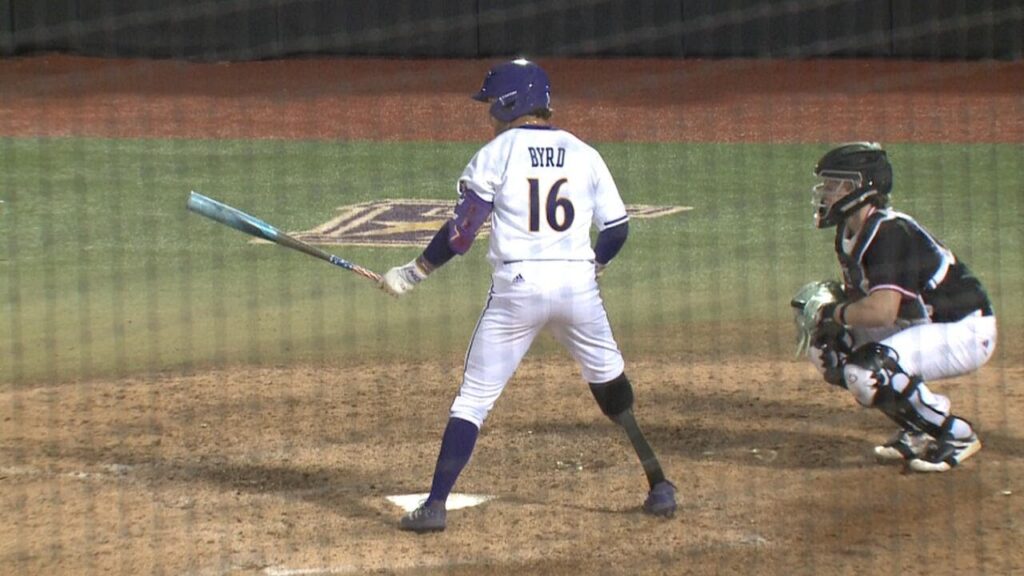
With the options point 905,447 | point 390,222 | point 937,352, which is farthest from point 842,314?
point 390,222

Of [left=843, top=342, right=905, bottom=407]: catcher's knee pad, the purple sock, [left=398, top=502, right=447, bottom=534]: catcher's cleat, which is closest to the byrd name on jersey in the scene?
the purple sock

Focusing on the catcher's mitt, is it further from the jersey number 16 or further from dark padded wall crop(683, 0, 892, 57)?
dark padded wall crop(683, 0, 892, 57)

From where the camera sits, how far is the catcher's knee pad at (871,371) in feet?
19.5

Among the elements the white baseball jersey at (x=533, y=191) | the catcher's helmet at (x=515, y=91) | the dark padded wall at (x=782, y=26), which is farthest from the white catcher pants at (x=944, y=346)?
the dark padded wall at (x=782, y=26)

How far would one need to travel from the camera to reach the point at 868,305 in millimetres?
5879

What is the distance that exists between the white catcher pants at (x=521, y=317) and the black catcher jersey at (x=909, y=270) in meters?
1.09

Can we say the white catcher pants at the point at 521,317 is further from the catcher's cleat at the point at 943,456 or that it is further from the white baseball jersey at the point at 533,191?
the catcher's cleat at the point at 943,456

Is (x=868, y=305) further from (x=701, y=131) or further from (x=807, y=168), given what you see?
(x=701, y=131)

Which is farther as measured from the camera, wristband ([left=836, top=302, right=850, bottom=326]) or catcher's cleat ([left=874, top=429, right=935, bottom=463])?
catcher's cleat ([left=874, top=429, right=935, bottom=463])

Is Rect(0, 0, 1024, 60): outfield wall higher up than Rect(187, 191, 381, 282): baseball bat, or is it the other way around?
Rect(0, 0, 1024, 60): outfield wall

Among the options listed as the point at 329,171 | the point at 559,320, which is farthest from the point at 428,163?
the point at 559,320

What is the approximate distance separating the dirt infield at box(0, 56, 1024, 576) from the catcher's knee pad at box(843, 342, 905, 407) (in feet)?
1.30

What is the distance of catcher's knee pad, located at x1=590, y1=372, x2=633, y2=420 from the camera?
5715 mm

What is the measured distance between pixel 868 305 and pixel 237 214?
96.2 inches
